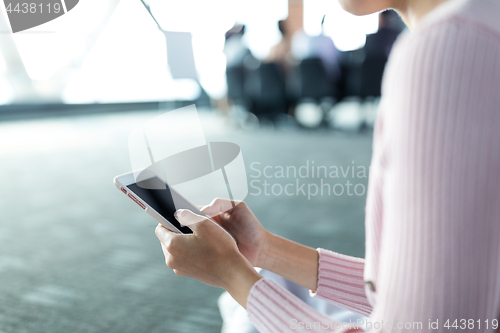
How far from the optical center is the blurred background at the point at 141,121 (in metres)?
1.05

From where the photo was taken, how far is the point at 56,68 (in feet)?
21.8

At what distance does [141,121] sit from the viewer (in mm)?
5500

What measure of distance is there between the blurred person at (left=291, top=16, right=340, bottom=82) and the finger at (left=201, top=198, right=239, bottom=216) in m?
3.56

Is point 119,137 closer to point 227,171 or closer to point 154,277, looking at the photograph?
point 154,277

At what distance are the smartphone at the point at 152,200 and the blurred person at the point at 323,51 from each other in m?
3.63

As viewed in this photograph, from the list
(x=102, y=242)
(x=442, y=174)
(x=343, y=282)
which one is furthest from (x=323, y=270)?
(x=102, y=242)

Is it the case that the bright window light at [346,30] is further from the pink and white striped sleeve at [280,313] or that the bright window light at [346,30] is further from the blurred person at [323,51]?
the pink and white striped sleeve at [280,313]

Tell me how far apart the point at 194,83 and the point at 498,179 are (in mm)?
7410

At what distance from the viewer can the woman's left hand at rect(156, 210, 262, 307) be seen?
0.42 m

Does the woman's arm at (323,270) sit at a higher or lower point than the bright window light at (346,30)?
lower

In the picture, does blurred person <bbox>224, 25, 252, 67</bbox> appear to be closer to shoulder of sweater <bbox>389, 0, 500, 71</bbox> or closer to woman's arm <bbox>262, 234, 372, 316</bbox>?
woman's arm <bbox>262, 234, 372, 316</bbox>

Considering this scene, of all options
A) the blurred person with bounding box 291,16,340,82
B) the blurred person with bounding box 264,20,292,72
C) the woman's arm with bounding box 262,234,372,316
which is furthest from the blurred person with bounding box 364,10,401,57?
the woman's arm with bounding box 262,234,372,316

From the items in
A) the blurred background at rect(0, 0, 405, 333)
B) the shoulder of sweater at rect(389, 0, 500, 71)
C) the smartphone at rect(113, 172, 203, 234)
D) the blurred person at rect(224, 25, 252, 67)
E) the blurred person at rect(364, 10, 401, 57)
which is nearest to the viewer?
the shoulder of sweater at rect(389, 0, 500, 71)

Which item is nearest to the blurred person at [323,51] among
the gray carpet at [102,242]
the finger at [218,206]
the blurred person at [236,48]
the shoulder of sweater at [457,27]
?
the blurred person at [236,48]
